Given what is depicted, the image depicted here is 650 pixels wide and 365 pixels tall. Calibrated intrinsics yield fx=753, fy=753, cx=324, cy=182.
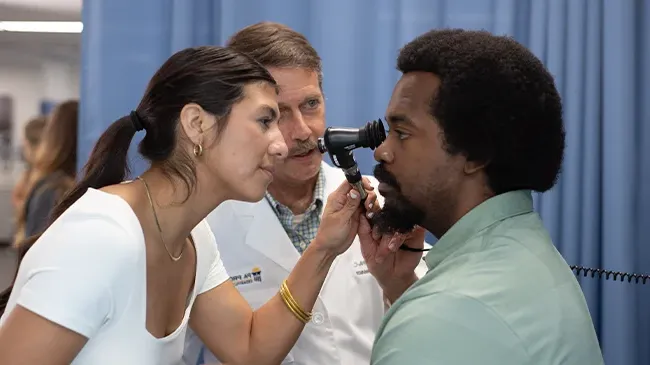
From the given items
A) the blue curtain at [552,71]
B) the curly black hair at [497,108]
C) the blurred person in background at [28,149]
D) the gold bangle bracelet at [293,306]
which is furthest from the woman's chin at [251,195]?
the blurred person in background at [28,149]

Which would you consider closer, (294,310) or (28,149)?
(294,310)

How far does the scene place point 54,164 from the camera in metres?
2.30

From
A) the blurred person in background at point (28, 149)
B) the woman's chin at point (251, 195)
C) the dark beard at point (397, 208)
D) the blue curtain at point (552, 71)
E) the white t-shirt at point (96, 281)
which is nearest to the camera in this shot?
the white t-shirt at point (96, 281)

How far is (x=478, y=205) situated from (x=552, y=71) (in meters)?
0.93

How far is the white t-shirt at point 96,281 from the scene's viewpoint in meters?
0.95

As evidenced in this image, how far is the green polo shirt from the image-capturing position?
0.82 meters

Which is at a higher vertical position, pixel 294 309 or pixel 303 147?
pixel 303 147

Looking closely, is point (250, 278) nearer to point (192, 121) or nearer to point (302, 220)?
point (302, 220)

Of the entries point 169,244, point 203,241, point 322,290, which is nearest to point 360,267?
point 322,290

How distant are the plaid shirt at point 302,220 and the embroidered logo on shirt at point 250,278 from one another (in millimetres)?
96

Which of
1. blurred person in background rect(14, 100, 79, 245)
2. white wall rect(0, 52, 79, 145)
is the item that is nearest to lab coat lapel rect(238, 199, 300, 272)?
blurred person in background rect(14, 100, 79, 245)

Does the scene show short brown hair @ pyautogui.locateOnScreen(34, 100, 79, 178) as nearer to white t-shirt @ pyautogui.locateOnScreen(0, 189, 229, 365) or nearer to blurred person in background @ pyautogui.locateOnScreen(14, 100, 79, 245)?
blurred person in background @ pyautogui.locateOnScreen(14, 100, 79, 245)

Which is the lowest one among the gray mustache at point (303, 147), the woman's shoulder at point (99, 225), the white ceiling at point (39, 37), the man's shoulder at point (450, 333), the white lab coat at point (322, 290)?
the white lab coat at point (322, 290)

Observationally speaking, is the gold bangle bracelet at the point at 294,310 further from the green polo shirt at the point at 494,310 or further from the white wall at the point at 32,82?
the white wall at the point at 32,82
